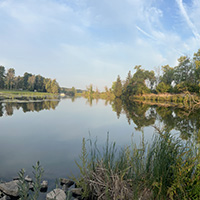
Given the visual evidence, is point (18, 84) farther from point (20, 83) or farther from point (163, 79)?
point (163, 79)

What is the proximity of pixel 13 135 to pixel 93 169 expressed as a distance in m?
7.06

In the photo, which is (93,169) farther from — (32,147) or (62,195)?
(32,147)

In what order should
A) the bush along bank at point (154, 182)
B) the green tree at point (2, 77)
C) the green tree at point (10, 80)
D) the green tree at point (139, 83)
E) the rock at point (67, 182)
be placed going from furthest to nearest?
the green tree at point (10, 80)
the green tree at point (2, 77)
the green tree at point (139, 83)
the rock at point (67, 182)
the bush along bank at point (154, 182)

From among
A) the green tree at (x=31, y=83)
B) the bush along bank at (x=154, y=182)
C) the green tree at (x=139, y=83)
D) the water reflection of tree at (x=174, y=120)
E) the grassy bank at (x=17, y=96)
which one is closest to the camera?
the bush along bank at (x=154, y=182)

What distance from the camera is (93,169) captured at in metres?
3.35

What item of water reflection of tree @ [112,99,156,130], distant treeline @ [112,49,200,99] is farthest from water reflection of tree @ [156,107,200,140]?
distant treeline @ [112,49,200,99]

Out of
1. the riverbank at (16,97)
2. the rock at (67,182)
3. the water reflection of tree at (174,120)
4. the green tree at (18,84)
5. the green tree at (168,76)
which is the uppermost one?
the green tree at (168,76)

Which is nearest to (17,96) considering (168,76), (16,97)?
(16,97)

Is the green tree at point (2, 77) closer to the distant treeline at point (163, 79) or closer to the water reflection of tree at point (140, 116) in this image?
the distant treeline at point (163, 79)

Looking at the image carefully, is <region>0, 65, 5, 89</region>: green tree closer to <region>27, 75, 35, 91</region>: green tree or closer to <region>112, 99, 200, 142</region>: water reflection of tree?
<region>27, 75, 35, 91</region>: green tree

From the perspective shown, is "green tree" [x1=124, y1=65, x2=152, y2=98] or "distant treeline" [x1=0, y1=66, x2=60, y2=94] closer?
"green tree" [x1=124, y1=65, x2=152, y2=98]

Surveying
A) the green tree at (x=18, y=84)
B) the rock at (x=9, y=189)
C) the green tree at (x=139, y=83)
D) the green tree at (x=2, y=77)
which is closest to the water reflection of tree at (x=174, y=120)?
the rock at (x=9, y=189)

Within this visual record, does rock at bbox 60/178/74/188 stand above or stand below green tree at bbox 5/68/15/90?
below

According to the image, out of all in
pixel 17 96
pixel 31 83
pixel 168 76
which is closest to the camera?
pixel 17 96
